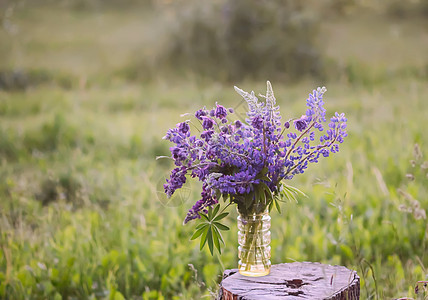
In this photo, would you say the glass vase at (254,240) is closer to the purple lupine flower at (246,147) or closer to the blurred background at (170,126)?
the purple lupine flower at (246,147)

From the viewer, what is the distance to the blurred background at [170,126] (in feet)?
12.7

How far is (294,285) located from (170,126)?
6243 mm

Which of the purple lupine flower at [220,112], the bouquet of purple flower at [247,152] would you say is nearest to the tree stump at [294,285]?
the bouquet of purple flower at [247,152]

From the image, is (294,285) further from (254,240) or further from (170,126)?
(170,126)

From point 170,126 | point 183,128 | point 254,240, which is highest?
point 170,126

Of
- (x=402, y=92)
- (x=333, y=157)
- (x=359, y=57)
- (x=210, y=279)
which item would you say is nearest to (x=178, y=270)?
(x=210, y=279)

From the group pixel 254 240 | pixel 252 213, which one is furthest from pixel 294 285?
pixel 252 213

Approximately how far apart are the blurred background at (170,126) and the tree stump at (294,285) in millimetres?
255

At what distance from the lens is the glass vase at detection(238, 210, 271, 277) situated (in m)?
2.29

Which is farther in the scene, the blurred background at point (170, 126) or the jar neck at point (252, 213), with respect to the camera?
the blurred background at point (170, 126)

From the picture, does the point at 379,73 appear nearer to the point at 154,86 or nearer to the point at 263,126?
the point at 154,86

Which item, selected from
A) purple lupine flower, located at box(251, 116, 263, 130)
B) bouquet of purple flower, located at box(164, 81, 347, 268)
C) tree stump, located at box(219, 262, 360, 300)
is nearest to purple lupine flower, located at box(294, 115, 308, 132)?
bouquet of purple flower, located at box(164, 81, 347, 268)

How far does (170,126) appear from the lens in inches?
329

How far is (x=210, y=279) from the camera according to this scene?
3.63 meters
